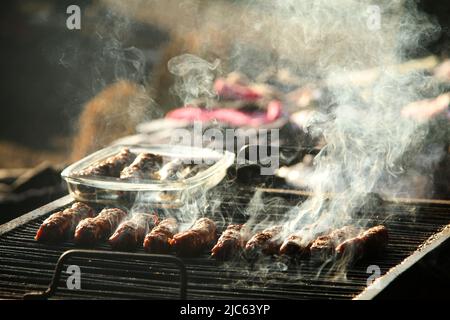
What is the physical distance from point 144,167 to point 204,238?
1153 mm

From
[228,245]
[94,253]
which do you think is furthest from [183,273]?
[228,245]

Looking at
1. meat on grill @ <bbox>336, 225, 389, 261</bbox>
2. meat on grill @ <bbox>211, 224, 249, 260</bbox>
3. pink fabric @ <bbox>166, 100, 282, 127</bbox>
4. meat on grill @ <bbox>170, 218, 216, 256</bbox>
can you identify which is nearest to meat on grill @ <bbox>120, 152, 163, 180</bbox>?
meat on grill @ <bbox>170, 218, 216, 256</bbox>

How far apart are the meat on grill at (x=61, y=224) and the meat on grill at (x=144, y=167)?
1.43ft

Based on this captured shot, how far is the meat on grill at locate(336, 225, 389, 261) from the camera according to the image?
349 cm

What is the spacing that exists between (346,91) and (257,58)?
1721 mm

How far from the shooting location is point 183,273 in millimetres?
2895

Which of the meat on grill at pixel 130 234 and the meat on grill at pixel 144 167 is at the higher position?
the meat on grill at pixel 144 167

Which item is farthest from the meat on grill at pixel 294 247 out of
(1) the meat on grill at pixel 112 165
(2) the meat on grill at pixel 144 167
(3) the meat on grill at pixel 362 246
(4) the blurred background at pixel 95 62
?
(4) the blurred background at pixel 95 62

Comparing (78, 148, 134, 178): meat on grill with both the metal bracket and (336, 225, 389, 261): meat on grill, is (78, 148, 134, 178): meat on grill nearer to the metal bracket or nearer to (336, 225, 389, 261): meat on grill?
the metal bracket

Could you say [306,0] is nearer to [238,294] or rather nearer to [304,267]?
[304,267]

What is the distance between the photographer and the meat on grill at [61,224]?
12.2 ft

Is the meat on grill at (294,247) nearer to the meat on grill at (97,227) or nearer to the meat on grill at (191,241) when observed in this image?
the meat on grill at (191,241)

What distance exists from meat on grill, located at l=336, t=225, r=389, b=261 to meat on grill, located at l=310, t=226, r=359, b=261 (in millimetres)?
48

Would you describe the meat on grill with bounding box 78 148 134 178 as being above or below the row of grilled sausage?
above
